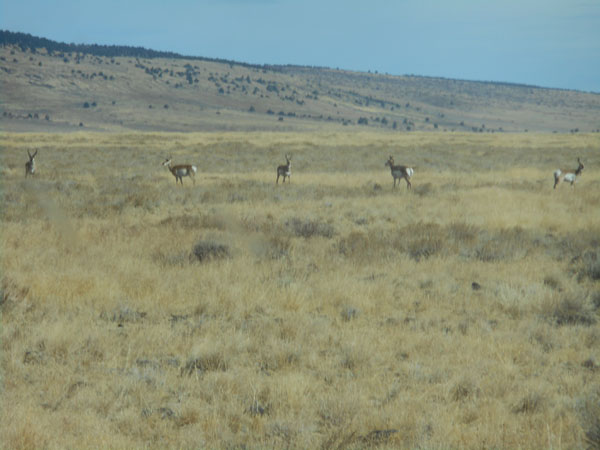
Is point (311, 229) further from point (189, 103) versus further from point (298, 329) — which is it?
point (189, 103)

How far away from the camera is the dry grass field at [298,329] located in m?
4.36

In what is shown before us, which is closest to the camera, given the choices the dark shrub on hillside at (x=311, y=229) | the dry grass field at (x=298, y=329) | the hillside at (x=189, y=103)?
the dry grass field at (x=298, y=329)

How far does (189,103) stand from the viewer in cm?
14088

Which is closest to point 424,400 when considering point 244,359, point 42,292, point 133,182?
point 244,359

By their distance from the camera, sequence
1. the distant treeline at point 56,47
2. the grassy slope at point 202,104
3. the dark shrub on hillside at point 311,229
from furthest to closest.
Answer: the distant treeline at point 56,47 < the grassy slope at point 202,104 < the dark shrub on hillside at point 311,229

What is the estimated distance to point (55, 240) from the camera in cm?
1049

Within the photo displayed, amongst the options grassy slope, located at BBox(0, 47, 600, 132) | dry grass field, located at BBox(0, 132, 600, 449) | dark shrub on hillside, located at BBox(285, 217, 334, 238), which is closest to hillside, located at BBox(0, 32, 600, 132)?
grassy slope, located at BBox(0, 47, 600, 132)

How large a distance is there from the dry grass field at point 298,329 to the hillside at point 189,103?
83.2m

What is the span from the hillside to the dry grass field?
83.2 metres

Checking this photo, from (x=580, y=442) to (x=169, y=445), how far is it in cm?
304

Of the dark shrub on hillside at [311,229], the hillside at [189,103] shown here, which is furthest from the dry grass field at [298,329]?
the hillside at [189,103]

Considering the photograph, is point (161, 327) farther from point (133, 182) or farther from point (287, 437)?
point (133, 182)

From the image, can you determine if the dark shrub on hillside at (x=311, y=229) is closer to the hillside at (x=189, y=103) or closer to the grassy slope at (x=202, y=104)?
the hillside at (x=189, y=103)

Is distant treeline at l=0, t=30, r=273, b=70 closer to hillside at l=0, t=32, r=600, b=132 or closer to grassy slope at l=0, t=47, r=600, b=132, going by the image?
hillside at l=0, t=32, r=600, b=132
